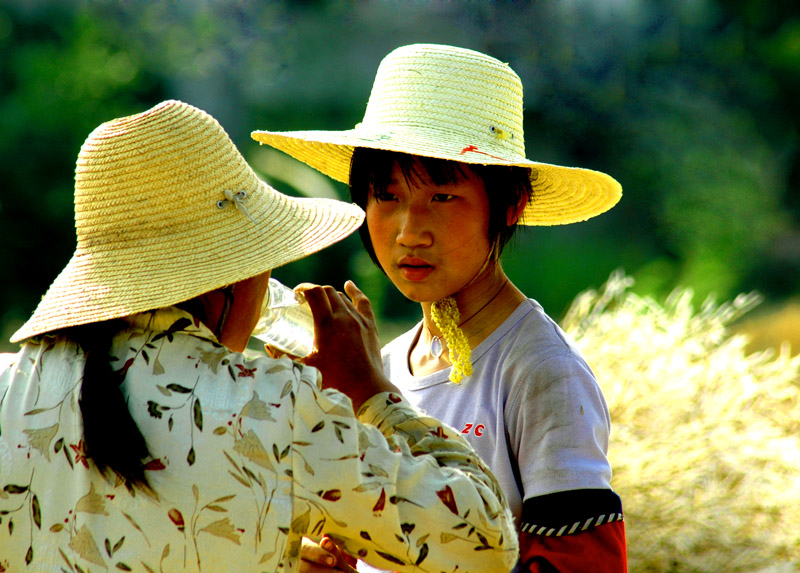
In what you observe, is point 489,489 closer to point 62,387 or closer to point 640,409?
point 62,387

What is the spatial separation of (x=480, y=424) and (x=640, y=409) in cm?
195

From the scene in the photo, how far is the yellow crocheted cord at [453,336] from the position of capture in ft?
6.86

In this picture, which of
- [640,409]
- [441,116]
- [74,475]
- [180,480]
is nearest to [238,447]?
[180,480]

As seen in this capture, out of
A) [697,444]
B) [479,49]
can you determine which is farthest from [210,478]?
[479,49]

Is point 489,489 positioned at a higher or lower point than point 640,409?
higher

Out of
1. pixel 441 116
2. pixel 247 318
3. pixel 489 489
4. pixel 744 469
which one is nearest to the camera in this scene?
pixel 489 489

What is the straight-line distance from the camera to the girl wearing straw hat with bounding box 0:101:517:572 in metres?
1.41

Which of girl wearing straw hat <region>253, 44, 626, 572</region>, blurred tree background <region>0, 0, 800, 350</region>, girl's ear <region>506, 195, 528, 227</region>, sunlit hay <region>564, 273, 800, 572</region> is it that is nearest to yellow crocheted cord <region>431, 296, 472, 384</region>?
girl wearing straw hat <region>253, 44, 626, 572</region>

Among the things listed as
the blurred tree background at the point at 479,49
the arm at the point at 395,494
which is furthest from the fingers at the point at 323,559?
the blurred tree background at the point at 479,49

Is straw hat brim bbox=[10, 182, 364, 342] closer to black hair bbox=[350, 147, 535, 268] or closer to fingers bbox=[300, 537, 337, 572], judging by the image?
black hair bbox=[350, 147, 535, 268]

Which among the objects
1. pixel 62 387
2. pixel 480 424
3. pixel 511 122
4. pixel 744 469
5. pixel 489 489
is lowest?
pixel 744 469

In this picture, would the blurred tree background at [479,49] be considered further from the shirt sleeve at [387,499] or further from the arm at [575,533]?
the shirt sleeve at [387,499]

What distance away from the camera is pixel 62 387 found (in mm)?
1459

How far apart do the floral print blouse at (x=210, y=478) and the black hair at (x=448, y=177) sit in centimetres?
76
